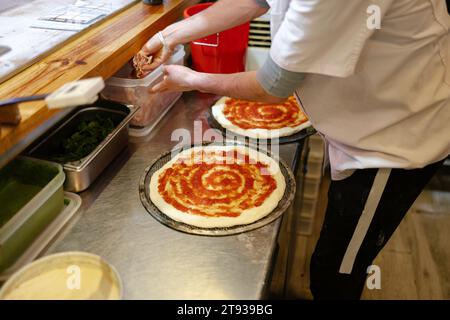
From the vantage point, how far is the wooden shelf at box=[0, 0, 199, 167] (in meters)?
0.97

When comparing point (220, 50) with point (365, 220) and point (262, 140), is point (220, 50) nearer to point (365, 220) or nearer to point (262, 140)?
point (262, 140)

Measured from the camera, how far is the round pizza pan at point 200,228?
1.11 metres

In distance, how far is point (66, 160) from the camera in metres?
1.21

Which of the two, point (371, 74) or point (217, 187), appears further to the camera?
point (217, 187)

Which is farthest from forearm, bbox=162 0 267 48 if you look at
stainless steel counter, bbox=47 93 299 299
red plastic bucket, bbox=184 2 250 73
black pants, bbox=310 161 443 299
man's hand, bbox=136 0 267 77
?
black pants, bbox=310 161 443 299

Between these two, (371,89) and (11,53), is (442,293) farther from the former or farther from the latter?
(11,53)

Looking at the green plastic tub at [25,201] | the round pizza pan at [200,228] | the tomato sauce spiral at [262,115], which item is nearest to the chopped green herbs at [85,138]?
the green plastic tub at [25,201]

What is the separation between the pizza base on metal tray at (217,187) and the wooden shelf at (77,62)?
365mm

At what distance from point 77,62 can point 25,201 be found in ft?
1.35

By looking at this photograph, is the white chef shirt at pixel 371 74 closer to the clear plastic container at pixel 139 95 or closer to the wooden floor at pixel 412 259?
the clear plastic container at pixel 139 95

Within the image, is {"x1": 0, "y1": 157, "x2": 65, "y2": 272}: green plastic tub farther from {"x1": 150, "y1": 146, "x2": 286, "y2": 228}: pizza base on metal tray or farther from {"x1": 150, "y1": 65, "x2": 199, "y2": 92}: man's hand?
{"x1": 150, "y1": 65, "x2": 199, "y2": 92}: man's hand

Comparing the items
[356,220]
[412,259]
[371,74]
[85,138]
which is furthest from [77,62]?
[412,259]

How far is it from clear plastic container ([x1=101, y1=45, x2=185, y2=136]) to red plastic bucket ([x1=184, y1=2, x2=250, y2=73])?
0.18 meters

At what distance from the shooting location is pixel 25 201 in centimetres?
112
